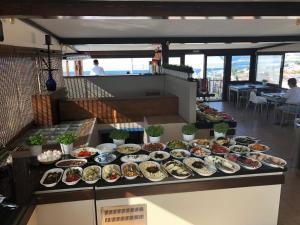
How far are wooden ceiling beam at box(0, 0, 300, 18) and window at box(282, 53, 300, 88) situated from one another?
635 centimetres

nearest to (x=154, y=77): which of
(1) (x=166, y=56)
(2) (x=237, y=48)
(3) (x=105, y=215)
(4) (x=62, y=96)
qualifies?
(1) (x=166, y=56)

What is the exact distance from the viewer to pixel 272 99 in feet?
21.8

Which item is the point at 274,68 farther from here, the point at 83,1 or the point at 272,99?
the point at 83,1

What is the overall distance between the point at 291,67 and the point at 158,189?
7711mm

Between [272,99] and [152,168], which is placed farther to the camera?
[272,99]

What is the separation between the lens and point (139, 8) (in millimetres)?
2232

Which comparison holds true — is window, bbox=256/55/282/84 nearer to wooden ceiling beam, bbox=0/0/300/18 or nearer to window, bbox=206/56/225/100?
window, bbox=206/56/225/100

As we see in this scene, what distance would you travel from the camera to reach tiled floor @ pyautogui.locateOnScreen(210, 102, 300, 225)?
285 cm

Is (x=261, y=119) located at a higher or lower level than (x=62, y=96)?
lower

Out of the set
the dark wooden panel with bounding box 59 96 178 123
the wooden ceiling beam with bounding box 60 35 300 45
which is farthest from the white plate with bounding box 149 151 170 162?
the wooden ceiling beam with bounding box 60 35 300 45

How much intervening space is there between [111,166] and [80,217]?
48cm

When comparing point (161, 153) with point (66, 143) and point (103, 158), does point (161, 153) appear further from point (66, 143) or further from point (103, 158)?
point (66, 143)

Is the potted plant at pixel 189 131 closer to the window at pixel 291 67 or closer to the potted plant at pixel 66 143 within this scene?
the potted plant at pixel 66 143

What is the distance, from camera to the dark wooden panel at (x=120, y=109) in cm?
455
